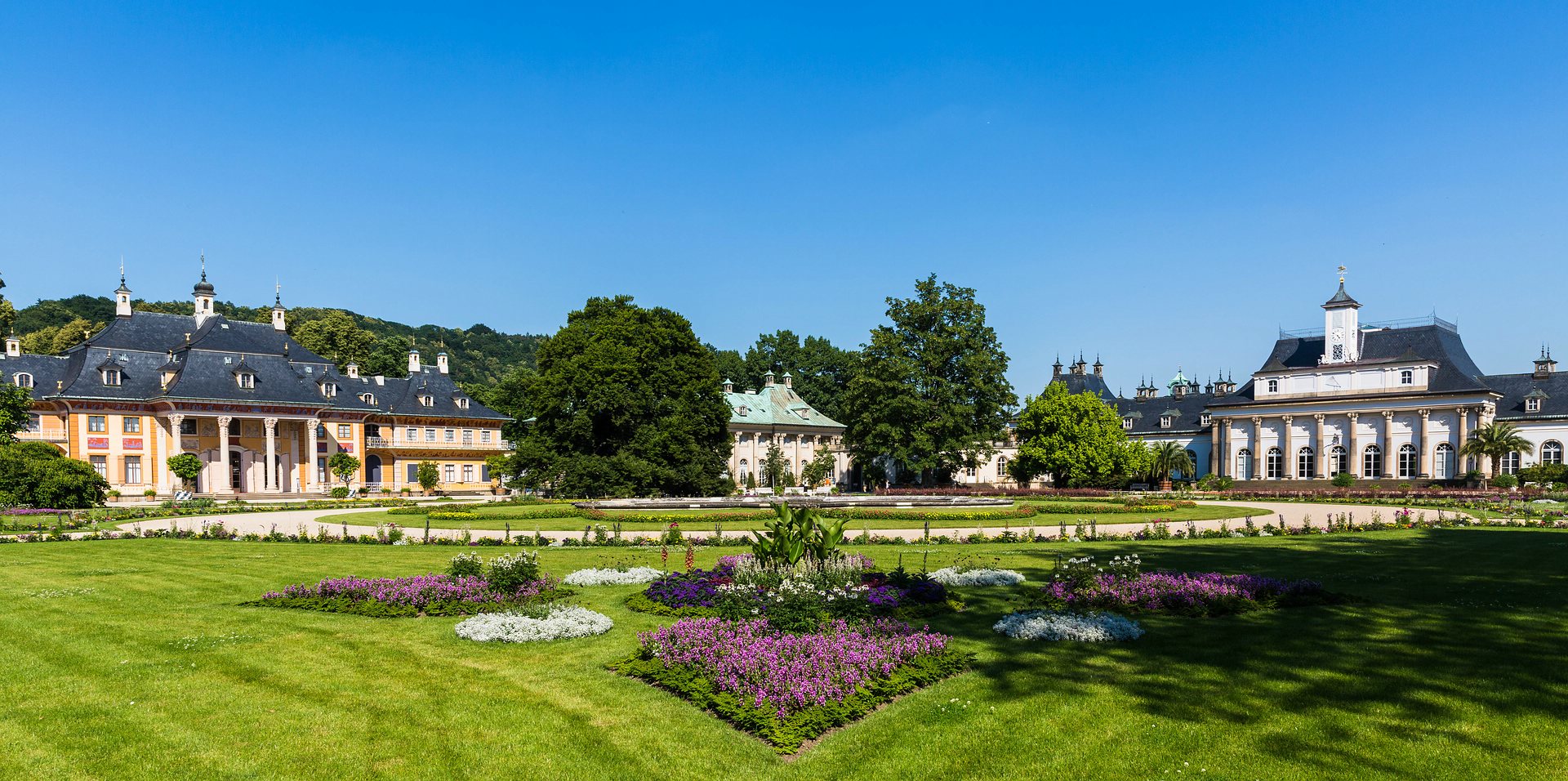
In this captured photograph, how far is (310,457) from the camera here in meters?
64.9

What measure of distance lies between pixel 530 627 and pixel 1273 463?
3102 inches

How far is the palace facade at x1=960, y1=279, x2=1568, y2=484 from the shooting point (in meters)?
67.6

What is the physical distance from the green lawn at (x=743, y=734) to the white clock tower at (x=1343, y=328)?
6812cm

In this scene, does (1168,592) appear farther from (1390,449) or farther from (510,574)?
(1390,449)

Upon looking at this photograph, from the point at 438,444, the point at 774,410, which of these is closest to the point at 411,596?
the point at 438,444

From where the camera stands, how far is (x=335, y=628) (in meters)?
13.1

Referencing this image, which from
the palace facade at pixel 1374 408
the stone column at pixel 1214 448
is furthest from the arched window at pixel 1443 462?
the stone column at pixel 1214 448

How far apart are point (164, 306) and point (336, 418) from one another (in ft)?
246

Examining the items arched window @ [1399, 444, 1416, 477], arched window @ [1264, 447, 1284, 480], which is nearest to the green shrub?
arched window @ [1399, 444, 1416, 477]

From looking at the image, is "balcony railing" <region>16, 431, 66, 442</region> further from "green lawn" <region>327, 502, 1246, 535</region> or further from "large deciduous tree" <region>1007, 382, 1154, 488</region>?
"large deciduous tree" <region>1007, 382, 1154, 488</region>

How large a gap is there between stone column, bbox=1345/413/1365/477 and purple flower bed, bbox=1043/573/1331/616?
6781 centimetres

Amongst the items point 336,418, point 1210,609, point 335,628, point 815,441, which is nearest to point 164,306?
point 336,418

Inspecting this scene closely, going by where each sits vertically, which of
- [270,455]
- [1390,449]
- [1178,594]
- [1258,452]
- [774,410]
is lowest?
[1258,452]

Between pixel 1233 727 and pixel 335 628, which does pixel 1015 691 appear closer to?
pixel 1233 727
